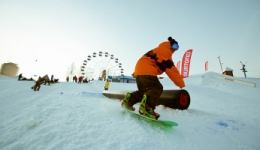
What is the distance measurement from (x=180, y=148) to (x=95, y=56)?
2960 cm

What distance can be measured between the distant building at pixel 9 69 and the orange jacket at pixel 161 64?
3623 inches

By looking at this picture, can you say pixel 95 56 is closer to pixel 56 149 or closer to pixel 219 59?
pixel 56 149

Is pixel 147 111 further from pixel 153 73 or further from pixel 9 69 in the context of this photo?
pixel 9 69

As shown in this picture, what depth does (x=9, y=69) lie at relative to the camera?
71562mm

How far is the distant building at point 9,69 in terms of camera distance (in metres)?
68.0

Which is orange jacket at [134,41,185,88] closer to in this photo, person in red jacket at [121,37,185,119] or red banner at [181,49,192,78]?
person in red jacket at [121,37,185,119]

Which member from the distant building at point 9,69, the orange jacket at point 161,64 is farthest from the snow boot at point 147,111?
the distant building at point 9,69

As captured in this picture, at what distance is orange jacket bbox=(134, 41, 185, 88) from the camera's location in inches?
86.7

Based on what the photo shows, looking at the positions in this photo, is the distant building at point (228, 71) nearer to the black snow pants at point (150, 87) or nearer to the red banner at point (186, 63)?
the red banner at point (186, 63)

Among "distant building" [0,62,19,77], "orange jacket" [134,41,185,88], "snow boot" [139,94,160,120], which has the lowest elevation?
"snow boot" [139,94,160,120]

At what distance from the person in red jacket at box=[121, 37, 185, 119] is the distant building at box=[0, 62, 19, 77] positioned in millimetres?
91971

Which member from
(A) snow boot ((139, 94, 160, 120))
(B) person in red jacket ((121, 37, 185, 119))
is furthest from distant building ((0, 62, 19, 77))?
(A) snow boot ((139, 94, 160, 120))

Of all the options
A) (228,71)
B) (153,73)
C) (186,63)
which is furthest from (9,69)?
(228,71)

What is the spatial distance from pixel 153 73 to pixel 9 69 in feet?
323
